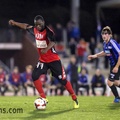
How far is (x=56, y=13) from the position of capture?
34844 millimetres

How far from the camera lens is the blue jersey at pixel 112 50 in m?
12.8

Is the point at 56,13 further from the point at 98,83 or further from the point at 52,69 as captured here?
the point at 52,69

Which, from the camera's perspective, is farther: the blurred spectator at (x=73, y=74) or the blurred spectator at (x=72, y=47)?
the blurred spectator at (x=72, y=47)

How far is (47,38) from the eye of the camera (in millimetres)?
12078

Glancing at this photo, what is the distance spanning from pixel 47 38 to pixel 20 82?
1068 cm

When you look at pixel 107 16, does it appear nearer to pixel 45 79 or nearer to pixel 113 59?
pixel 45 79

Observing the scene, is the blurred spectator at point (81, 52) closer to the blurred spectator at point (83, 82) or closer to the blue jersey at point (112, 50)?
the blurred spectator at point (83, 82)

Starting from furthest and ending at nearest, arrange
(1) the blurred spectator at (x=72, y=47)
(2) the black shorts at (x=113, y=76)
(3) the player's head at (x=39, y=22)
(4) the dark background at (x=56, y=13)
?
(4) the dark background at (x=56, y=13) → (1) the blurred spectator at (x=72, y=47) → (2) the black shorts at (x=113, y=76) → (3) the player's head at (x=39, y=22)

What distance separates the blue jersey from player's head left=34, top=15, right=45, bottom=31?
1.84 m

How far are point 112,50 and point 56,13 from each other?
2219 centimetres

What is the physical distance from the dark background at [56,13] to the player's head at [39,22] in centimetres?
2143

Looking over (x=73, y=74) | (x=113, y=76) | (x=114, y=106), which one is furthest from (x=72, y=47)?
(x=114, y=106)

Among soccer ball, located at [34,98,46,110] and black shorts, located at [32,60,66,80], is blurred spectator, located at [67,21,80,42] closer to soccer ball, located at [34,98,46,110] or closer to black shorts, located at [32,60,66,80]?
black shorts, located at [32,60,66,80]

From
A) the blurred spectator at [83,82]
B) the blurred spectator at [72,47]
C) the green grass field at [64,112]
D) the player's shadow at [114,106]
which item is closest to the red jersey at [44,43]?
the green grass field at [64,112]
